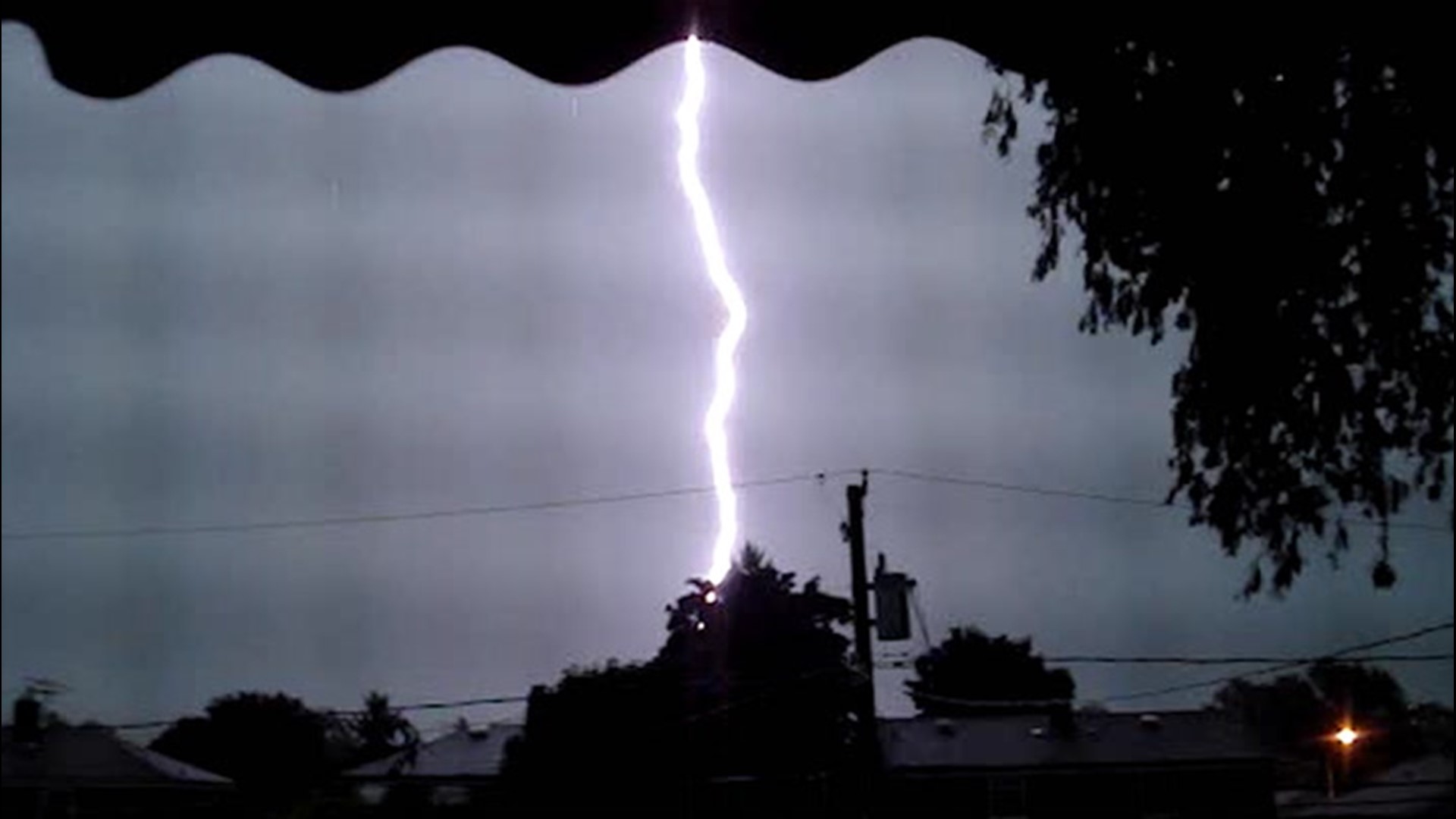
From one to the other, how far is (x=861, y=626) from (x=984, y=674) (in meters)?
32.3

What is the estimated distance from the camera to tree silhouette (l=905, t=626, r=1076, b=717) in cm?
5038

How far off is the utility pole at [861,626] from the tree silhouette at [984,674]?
26.0 metres

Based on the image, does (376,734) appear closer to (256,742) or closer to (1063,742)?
(256,742)

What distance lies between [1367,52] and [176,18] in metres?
1.75

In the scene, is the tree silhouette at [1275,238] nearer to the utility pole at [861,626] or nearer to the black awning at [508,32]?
the black awning at [508,32]

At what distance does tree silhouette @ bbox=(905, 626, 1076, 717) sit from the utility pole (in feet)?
85.4

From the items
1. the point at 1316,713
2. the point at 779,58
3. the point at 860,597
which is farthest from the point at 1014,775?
the point at 779,58

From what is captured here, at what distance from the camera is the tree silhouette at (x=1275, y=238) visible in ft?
8.90

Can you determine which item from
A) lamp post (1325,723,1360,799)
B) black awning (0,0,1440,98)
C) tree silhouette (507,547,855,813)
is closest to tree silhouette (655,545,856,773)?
tree silhouette (507,547,855,813)

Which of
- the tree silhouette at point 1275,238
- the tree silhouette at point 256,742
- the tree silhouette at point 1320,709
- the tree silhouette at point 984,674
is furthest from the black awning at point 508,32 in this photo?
the tree silhouette at point 984,674

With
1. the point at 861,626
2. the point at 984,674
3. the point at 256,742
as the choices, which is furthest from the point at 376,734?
the point at 984,674

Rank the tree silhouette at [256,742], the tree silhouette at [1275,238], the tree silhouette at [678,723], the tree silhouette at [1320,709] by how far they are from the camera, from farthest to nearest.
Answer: the tree silhouette at [256,742], the tree silhouette at [678,723], the tree silhouette at [1320,709], the tree silhouette at [1275,238]

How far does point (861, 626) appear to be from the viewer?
2302cm

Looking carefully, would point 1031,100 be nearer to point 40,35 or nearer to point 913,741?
point 40,35
